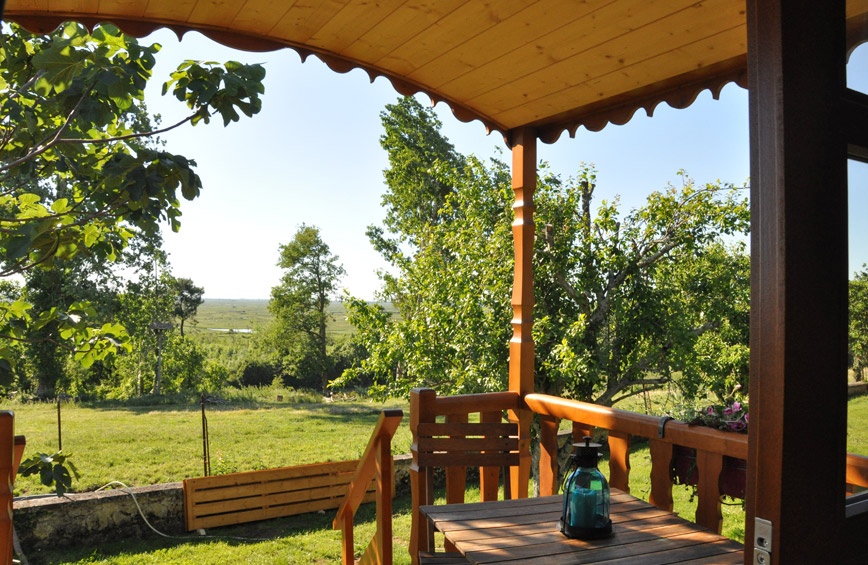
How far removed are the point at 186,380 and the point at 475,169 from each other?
11.0 m

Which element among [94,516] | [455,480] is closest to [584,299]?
[455,480]

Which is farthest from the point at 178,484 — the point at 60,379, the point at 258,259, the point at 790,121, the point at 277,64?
the point at 258,259

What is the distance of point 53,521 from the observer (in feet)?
15.2

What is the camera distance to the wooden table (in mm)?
1413

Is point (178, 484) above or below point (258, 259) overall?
below

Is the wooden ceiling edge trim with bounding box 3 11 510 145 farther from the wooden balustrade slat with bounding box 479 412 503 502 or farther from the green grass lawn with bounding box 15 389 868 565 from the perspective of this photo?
the green grass lawn with bounding box 15 389 868 565

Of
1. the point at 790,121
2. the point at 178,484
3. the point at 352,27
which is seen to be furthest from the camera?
the point at 178,484

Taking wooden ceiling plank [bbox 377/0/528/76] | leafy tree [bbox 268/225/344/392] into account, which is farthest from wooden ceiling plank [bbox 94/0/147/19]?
leafy tree [bbox 268/225/344/392]

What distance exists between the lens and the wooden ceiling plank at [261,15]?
6.54 ft

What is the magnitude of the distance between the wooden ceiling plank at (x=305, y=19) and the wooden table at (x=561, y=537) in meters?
1.57

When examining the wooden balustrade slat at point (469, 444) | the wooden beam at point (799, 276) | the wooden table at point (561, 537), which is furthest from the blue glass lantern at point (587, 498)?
the wooden balustrade slat at point (469, 444)

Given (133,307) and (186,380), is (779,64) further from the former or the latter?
(186,380)

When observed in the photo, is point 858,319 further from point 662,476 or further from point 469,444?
point 469,444

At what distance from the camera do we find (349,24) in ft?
7.03
